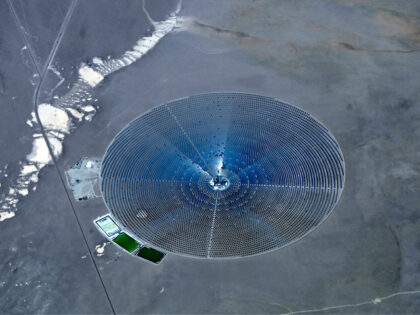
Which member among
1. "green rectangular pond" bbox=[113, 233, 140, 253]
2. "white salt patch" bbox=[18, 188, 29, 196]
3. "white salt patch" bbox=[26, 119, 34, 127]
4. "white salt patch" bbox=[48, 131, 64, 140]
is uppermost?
"white salt patch" bbox=[26, 119, 34, 127]

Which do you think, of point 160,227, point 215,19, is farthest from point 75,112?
point 215,19

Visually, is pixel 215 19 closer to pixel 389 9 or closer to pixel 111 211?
pixel 389 9

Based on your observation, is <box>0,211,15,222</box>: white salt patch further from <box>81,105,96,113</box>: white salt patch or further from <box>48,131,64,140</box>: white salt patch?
<box>81,105,96,113</box>: white salt patch

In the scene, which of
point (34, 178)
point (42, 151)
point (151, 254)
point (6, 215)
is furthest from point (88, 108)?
point (151, 254)

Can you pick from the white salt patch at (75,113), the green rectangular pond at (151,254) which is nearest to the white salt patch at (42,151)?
the white salt patch at (75,113)

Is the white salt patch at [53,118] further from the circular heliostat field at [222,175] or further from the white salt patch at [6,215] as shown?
the white salt patch at [6,215]

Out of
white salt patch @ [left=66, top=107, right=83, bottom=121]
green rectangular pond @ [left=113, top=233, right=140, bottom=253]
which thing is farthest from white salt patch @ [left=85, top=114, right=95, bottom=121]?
green rectangular pond @ [left=113, top=233, right=140, bottom=253]
